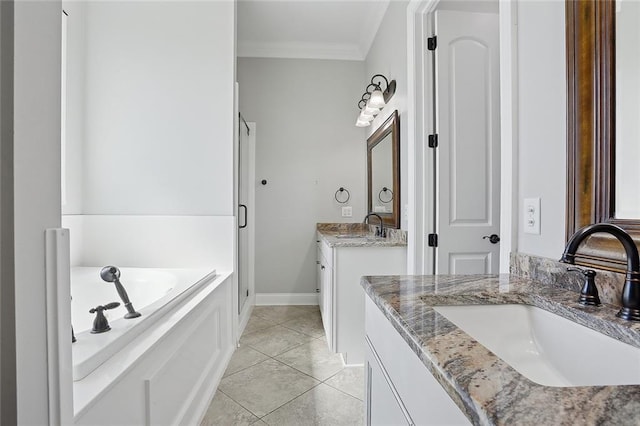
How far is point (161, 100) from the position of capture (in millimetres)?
2340

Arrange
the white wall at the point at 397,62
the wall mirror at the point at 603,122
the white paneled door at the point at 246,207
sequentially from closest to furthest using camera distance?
1. the wall mirror at the point at 603,122
2. the white wall at the point at 397,62
3. the white paneled door at the point at 246,207

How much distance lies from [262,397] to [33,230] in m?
1.70

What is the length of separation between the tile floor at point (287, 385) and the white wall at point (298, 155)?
35.7 inches

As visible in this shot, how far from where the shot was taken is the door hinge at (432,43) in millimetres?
1889

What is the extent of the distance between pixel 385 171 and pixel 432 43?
1.08 meters

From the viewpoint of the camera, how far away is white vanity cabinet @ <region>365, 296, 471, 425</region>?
54cm

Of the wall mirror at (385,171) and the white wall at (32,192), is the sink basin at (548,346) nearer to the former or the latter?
the white wall at (32,192)

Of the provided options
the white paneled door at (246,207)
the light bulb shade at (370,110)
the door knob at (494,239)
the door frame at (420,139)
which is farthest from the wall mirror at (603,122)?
the white paneled door at (246,207)

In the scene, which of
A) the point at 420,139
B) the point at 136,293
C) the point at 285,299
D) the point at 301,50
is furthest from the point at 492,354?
the point at 301,50

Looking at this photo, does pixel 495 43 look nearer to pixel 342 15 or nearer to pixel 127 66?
pixel 342 15

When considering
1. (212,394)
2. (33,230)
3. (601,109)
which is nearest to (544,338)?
(601,109)

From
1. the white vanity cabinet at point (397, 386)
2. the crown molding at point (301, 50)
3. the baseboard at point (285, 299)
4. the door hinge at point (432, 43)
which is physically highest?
the crown molding at point (301, 50)

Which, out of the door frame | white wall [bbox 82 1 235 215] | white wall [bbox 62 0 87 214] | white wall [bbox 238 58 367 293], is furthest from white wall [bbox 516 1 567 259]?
white wall [bbox 62 0 87 214]

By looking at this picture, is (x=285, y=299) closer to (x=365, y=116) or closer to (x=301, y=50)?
(x=365, y=116)
